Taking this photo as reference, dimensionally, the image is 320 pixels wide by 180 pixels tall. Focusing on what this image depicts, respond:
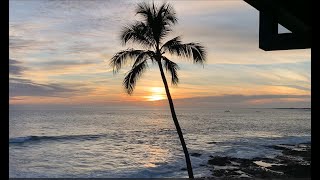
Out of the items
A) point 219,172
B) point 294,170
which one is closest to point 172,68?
point 219,172

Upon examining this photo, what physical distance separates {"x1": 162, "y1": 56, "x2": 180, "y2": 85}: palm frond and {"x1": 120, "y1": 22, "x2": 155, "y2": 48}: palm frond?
33.4 inches

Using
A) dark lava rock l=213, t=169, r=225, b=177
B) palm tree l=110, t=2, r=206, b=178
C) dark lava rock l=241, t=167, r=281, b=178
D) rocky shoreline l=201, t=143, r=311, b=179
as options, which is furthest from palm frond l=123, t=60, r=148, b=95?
dark lava rock l=241, t=167, r=281, b=178

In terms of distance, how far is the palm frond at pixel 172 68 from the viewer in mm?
12727

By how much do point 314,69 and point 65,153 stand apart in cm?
3803

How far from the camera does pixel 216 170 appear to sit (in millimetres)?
23781

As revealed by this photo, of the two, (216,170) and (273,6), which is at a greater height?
(273,6)

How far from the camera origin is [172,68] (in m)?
12.9

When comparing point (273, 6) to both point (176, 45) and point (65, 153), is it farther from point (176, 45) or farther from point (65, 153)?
point (65, 153)

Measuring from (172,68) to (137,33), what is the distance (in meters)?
1.76

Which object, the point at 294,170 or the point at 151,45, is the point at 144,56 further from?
the point at 294,170

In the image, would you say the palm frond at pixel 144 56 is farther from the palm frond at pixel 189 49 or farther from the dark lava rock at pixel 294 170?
the dark lava rock at pixel 294 170

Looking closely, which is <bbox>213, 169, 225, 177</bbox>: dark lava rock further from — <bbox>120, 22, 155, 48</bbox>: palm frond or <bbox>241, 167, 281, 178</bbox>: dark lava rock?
<bbox>120, 22, 155, 48</bbox>: palm frond

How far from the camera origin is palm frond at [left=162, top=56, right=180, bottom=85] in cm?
1273

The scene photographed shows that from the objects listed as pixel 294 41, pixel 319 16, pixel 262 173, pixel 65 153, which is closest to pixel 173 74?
pixel 294 41
